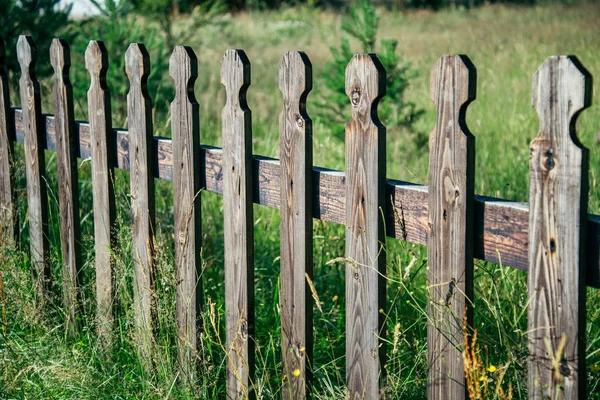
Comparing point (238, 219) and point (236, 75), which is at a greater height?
point (236, 75)

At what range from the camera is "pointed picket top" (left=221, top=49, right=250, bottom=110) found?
1.93 metres

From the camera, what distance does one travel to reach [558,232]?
134 centimetres

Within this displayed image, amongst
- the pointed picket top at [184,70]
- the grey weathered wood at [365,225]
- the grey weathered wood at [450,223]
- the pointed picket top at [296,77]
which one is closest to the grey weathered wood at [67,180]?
the pointed picket top at [184,70]

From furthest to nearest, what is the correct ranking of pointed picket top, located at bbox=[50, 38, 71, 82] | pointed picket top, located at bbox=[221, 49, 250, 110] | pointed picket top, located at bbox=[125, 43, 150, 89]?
1. pointed picket top, located at bbox=[50, 38, 71, 82]
2. pointed picket top, located at bbox=[125, 43, 150, 89]
3. pointed picket top, located at bbox=[221, 49, 250, 110]

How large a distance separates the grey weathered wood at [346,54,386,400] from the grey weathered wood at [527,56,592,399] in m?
0.40

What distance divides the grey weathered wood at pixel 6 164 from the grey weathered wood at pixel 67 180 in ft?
1.49

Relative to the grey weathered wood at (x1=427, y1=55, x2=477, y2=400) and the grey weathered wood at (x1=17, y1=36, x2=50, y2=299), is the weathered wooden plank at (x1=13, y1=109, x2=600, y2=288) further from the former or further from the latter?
the grey weathered wood at (x1=17, y1=36, x2=50, y2=299)

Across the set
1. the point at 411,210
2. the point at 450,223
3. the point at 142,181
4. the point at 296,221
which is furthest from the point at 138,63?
the point at 450,223

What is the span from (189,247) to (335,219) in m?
0.62

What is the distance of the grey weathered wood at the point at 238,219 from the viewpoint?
1.98 meters

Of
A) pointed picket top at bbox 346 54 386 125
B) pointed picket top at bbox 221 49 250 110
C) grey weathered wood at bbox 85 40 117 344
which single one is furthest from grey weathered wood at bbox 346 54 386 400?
grey weathered wood at bbox 85 40 117 344

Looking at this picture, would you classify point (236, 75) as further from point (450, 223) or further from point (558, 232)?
point (558, 232)

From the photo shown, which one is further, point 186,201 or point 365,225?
point 186,201

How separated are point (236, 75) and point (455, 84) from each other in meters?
0.72
